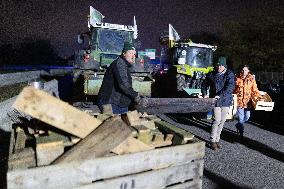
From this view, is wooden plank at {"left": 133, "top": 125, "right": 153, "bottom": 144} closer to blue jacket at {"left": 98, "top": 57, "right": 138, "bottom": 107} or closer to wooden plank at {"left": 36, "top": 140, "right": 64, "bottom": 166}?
wooden plank at {"left": 36, "top": 140, "right": 64, "bottom": 166}

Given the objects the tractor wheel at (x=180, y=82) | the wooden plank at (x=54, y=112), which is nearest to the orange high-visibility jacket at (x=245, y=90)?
the tractor wheel at (x=180, y=82)

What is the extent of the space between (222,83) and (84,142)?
5594 millimetres

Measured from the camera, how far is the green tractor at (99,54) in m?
12.1

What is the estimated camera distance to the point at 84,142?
2371 millimetres

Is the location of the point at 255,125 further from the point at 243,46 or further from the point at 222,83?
the point at 243,46

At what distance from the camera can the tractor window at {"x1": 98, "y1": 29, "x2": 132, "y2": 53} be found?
573 inches

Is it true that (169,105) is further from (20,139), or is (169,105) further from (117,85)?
(20,139)

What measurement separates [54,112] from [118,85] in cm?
249

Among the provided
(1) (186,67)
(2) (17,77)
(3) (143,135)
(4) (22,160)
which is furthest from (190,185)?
(2) (17,77)

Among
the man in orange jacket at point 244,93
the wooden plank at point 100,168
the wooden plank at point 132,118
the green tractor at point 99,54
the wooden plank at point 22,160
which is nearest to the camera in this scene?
the wooden plank at point 100,168

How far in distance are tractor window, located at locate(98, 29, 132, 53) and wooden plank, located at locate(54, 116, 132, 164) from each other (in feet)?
40.4

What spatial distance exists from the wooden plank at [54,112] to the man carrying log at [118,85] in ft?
7.56

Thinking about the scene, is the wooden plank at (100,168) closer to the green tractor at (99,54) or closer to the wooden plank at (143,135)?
the wooden plank at (143,135)

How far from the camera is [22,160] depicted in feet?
7.63
